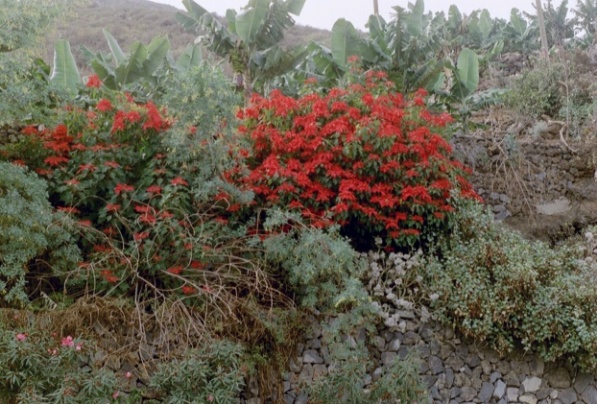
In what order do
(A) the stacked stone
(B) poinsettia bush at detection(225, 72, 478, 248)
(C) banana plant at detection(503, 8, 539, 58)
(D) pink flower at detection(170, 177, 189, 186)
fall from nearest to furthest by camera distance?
1. (D) pink flower at detection(170, 177, 189, 186)
2. (A) the stacked stone
3. (B) poinsettia bush at detection(225, 72, 478, 248)
4. (C) banana plant at detection(503, 8, 539, 58)

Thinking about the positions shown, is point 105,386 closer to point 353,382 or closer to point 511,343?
point 353,382

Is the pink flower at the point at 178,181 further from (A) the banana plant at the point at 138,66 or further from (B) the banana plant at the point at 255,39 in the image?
(B) the banana plant at the point at 255,39

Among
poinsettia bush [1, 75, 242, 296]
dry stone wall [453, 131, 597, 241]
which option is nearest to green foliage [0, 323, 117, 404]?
poinsettia bush [1, 75, 242, 296]

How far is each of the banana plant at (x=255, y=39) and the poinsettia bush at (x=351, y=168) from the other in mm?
3245

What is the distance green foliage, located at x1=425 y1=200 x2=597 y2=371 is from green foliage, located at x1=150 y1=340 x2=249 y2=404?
98.2 inches

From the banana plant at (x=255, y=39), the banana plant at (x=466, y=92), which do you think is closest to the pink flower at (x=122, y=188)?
the banana plant at (x=255, y=39)

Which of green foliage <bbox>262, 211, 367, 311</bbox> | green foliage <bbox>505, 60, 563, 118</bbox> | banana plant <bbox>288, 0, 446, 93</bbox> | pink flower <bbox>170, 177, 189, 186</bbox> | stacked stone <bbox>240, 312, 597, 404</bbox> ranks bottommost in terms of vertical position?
stacked stone <bbox>240, 312, 597, 404</bbox>

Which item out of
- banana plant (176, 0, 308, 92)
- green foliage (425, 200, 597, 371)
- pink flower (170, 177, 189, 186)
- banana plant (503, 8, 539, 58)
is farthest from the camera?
banana plant (503, 8, 539, 58)

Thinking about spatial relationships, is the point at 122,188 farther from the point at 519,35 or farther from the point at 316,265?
the point at 519,35

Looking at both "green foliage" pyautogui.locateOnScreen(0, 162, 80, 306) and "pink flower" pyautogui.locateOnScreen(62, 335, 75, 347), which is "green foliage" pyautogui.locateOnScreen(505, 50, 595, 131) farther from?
"pink flower" pyautogui.locateOnScreen(62, 335, 75, 347)

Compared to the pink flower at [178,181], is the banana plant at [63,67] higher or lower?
higher

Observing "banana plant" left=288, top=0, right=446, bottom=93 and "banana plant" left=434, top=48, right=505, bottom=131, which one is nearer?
"banana plant" left=288, top=0, right=446, bottom=93

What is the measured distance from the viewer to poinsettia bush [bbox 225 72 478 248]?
7.77m

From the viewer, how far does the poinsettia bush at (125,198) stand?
686 cm
